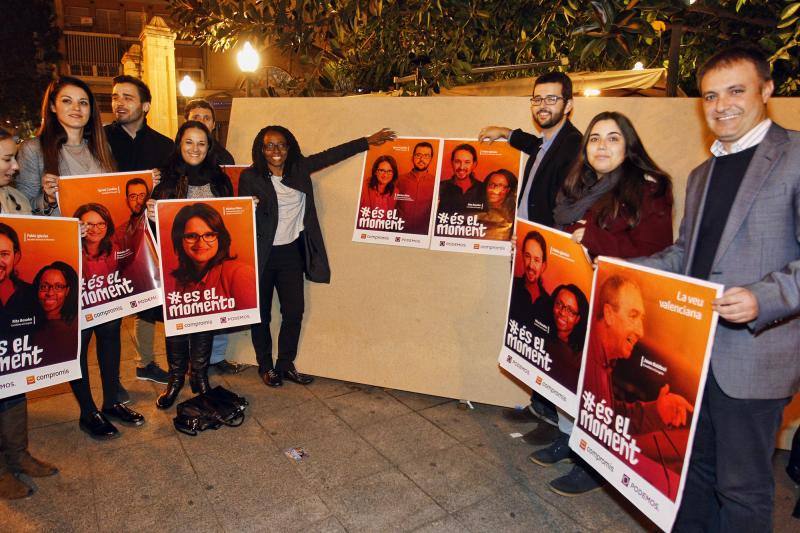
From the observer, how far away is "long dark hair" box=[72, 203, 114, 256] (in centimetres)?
317

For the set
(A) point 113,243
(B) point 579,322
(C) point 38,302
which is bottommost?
(C) point 38,302

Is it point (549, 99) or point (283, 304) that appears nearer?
point (549, 99)

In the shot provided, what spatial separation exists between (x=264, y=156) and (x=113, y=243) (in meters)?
1.21

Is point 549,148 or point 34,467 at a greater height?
point 549,148

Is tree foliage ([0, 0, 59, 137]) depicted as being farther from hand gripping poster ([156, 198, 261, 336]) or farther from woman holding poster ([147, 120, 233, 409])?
hand gripping poster ([156, 198, 261, 336])

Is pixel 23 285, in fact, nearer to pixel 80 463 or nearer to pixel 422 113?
pixel 80 463

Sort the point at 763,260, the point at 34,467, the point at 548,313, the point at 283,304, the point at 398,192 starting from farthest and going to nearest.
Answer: the point at 283,304 → the point at 398,192 → the point at 34,467 → the point at 548,313 → the point at 763,260

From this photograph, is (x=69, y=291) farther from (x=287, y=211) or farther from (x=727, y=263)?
(x=727, y=263)

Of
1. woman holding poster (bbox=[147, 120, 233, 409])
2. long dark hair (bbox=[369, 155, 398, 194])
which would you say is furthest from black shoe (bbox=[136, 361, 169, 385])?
long dark hair (bbox=[369, 155, 398, 194])

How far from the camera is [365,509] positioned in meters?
2.77

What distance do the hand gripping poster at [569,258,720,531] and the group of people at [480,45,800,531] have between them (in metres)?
0.01

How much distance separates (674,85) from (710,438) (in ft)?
10.4

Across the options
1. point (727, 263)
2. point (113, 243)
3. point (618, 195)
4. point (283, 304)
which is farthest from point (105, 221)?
point (727, 263)

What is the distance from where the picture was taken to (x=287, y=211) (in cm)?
405
